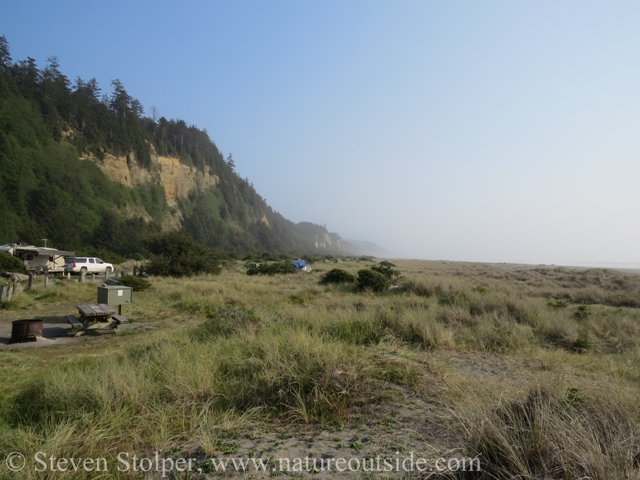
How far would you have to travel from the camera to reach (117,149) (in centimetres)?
6369

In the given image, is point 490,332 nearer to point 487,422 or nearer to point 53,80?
point 487,422

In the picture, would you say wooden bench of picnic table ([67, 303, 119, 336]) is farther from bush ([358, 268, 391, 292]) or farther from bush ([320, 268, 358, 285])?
bush ([320, 268, 358, 285])

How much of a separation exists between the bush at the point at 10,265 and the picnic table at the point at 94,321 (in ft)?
53.4

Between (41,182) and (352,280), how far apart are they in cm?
4809

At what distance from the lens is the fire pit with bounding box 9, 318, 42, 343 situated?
25.6 ft

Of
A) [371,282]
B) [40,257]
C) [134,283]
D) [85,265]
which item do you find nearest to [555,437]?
[371,282]

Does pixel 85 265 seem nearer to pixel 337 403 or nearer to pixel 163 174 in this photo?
pixel 337 403

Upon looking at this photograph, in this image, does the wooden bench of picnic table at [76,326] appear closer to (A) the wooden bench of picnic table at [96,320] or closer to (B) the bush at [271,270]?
(A) the wooden bench of picnic table at [96,320]

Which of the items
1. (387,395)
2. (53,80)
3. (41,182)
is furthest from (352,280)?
(53,80)

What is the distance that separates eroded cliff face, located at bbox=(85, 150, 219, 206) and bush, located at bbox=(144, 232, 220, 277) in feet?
137

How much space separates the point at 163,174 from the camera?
71688 mm

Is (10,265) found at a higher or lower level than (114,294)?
lower

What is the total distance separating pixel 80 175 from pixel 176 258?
3869cm

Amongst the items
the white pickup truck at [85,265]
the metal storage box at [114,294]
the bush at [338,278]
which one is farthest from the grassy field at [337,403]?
the white pickup truck at [85,265]
